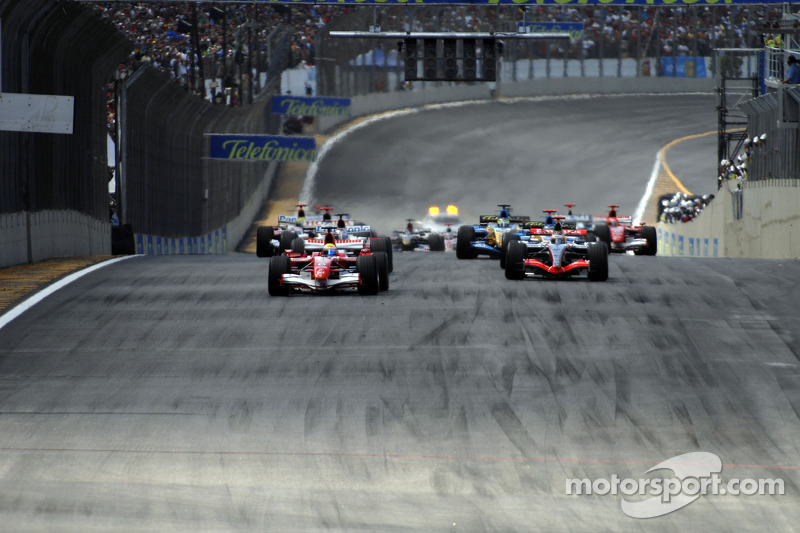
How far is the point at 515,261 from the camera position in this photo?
18.3 meters

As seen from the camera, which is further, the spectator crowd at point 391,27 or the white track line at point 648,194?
the white track line at point 648,194

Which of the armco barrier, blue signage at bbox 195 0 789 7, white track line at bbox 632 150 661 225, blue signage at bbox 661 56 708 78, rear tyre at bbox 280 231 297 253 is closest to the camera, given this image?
the armco barrier

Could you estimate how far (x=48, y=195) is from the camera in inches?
809

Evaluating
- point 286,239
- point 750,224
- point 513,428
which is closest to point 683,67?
point 750,224

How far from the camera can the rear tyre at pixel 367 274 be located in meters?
16.3

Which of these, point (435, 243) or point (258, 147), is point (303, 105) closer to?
point (258, 147)

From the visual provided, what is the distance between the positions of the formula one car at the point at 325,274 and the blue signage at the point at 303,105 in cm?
3205

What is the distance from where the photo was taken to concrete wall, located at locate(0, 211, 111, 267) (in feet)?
60.2

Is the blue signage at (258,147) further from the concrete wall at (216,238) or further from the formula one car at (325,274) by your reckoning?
the formula one car at (325,274)

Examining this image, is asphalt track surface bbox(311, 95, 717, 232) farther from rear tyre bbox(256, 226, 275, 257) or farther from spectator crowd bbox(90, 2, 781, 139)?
rear tyre bbox(256, 226, 275, 257)

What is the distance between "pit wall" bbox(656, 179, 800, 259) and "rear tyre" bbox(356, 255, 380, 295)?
11.3 metres

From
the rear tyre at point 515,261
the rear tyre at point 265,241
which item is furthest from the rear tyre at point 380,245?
the rear tyre at point 265,241

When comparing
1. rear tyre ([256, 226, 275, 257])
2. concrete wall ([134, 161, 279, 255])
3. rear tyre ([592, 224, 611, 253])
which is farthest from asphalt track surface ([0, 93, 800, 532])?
concrete wall ([134, 161, 279, 255])

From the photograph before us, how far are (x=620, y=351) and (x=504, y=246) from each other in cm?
780
